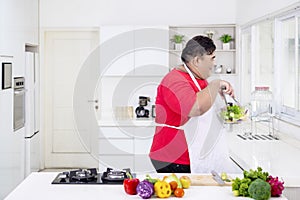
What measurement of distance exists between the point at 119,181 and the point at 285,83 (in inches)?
102

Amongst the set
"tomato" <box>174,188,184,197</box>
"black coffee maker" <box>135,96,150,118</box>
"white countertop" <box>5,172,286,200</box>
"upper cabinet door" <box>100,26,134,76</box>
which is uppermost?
"upper cabinet door" <box>100,26,134,76</box>

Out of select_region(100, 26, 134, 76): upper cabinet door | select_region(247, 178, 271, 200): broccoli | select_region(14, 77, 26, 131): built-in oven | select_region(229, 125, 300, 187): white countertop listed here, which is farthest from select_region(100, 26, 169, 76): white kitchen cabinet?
select_region(247, 178, 271, 200): broccoli

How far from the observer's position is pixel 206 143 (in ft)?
10.3

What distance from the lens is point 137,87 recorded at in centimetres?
630

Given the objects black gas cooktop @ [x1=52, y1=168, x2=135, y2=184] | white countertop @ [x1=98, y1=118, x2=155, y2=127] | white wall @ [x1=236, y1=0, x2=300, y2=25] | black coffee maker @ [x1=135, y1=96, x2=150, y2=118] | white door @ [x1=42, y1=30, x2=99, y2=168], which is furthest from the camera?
white door @ [x1=42, y1=30, x2=99, y2=168]

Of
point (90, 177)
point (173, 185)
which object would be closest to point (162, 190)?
point (173, 185)

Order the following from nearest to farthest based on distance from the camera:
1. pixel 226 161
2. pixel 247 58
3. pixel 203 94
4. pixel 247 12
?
pixel 203 94 → pixel 226 161 → pixel 247 12 → pixel 247 58

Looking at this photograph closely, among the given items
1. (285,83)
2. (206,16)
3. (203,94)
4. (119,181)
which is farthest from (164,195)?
(206,16)

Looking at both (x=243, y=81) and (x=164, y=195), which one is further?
(x=243, y=81)

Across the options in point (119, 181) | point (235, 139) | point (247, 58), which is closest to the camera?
point (119, 181)

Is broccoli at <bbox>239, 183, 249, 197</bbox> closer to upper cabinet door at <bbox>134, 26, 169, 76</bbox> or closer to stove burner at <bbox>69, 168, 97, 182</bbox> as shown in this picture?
stove burner at <bbox>69, 168, 97, 182</bbox>

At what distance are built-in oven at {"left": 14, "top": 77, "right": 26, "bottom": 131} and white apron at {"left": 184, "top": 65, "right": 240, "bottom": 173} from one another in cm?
245

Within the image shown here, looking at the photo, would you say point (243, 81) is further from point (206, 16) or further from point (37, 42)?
point (37, 42)

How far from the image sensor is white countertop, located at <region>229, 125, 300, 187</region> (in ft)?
9.19
